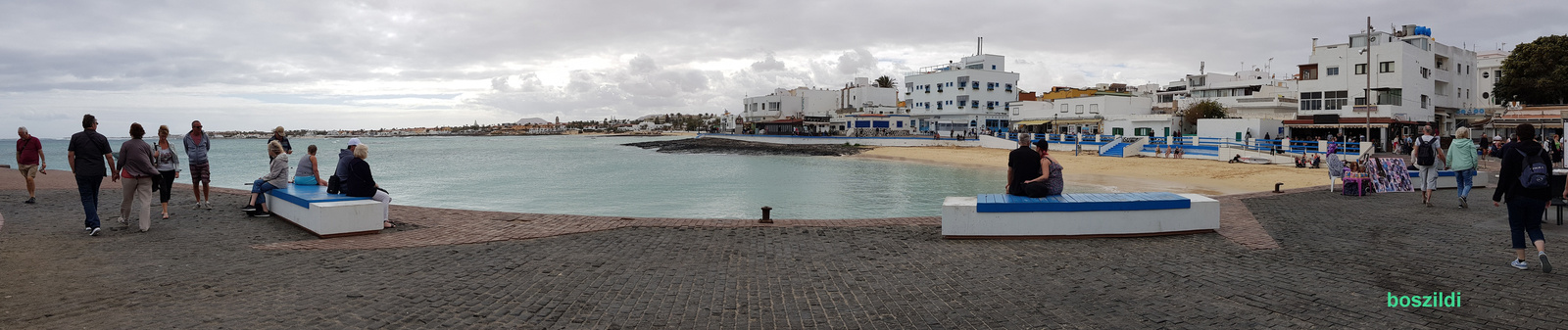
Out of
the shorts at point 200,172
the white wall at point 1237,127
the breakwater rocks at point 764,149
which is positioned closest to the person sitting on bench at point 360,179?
the shorts at point 200,172

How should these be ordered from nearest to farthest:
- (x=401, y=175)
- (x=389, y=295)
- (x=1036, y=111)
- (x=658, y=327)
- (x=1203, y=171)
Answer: (x=658, y=327) < (x=389, y=295) < (x=1203, y=171) < (x=401, y=175) < (x=1036, y=111)

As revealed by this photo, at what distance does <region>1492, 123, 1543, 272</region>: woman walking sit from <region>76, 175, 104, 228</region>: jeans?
13326 millimetres

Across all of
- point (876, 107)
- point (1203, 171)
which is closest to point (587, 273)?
point (1203, 171)

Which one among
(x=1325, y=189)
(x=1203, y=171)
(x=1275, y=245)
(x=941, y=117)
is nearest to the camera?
(x=1275, y=245)

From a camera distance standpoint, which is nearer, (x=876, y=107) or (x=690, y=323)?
(x=690, y=323)

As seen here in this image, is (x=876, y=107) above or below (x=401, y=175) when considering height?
above

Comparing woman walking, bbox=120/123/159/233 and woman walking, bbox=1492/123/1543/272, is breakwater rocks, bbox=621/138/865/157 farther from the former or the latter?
woman walking, bbox=1492/123/1543/272

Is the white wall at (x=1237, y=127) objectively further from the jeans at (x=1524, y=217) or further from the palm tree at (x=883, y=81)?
the palm tree at (x=883, y=81)

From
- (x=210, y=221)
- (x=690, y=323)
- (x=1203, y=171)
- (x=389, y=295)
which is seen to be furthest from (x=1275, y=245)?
(x=1203, y=171)

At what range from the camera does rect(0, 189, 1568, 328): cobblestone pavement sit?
15.5ft

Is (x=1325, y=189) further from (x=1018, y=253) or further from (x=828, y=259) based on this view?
(x=828, y=259)

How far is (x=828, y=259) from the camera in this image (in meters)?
6.91

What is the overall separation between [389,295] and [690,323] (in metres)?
2.30

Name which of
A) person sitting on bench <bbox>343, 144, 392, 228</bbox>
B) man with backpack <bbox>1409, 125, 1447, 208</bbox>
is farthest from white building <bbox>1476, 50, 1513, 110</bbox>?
person sitting on bench <bbox>343, 144, 392, 228</bbox>
